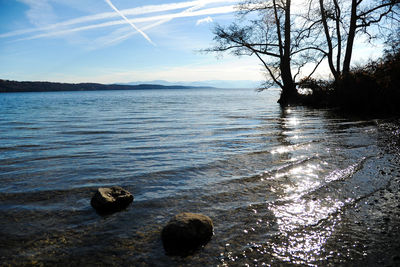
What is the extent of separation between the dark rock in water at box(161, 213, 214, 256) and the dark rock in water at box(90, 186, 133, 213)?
1.17 meters

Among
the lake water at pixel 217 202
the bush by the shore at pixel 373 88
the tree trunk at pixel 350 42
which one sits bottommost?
the lake water at pixel 217 202

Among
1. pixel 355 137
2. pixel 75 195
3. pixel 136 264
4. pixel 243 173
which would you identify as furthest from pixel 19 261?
pixel 355 137

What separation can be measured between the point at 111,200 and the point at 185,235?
152cm

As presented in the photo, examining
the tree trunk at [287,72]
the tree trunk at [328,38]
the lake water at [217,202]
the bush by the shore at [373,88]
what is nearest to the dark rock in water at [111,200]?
the lake water at [217,202]

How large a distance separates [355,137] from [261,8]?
17.8 m

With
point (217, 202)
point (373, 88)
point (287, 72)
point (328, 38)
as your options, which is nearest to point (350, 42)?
point (328, 38)

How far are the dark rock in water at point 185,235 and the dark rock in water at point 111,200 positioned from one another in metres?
1.17

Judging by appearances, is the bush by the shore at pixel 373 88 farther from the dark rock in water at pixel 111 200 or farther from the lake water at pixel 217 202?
the dark rock in water at pixel 111 200

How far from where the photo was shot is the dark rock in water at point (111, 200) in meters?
3.86

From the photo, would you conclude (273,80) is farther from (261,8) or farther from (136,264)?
(136,264)

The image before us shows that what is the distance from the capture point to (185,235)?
9.56 ft

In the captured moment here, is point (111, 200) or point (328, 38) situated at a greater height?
point (328, 38)

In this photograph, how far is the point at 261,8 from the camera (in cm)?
2258

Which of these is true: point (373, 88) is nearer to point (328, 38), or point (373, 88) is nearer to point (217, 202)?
point (328, 38)
